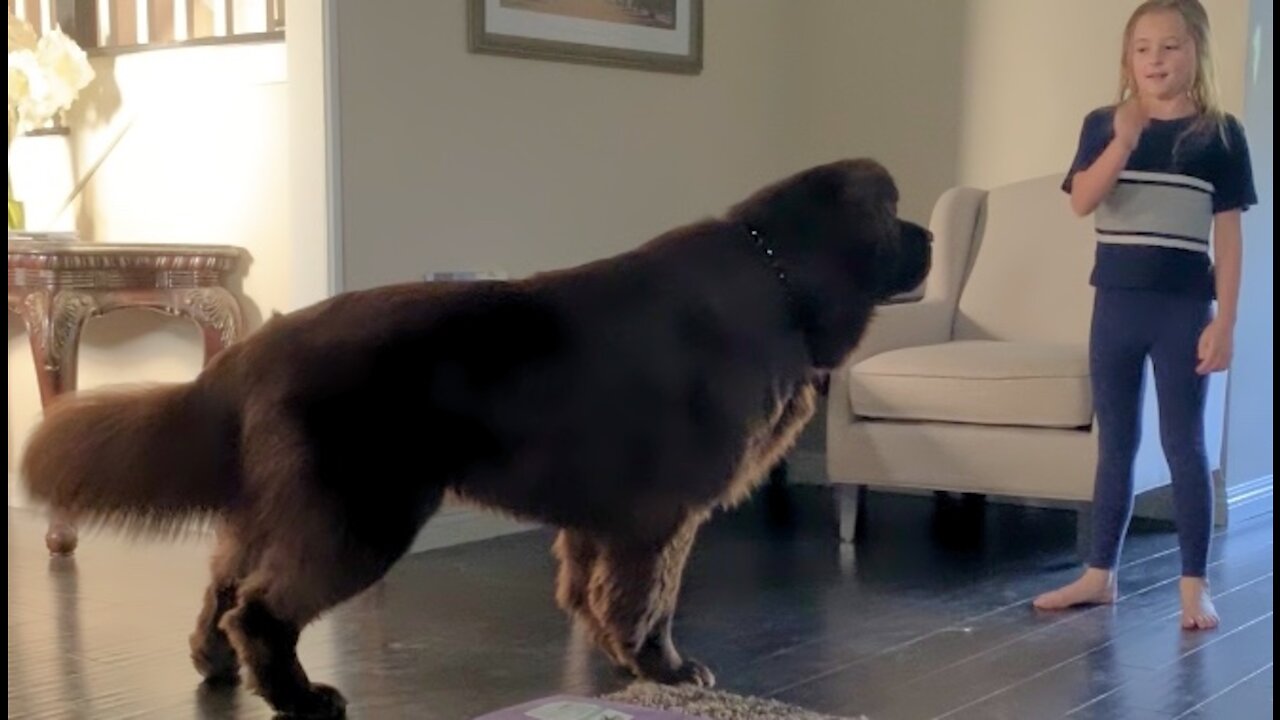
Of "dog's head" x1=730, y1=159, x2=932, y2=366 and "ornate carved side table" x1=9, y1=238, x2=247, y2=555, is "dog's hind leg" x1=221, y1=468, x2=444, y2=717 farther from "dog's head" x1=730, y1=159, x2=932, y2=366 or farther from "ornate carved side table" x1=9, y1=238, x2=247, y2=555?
"ornate carved side table" x1=9, y1=238, x2=247, y2=555

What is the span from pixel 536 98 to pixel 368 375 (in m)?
1.93

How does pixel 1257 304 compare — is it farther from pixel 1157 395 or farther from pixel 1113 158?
pixel 1113 158

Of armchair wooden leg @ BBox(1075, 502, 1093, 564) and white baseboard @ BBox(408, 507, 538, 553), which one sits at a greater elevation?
armchair wooden leg @ BBox(1075, 502, 1093, 564)

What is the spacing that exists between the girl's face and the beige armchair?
0.78 meters

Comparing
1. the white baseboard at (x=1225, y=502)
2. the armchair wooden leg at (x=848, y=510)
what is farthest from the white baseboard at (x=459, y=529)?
the white baseboard at (x=1225, y=502)

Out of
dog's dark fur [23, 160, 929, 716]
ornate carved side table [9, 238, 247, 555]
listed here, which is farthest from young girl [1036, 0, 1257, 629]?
ornate carved side table [9, 238, 247, 555]

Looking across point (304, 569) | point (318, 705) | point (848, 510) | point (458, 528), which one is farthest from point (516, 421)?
point (848, 510)

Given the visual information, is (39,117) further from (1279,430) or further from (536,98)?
(1279,430)

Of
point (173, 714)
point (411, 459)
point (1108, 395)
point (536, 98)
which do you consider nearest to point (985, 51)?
point (536, 98)

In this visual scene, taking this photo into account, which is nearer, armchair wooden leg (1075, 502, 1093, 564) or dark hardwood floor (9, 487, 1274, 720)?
A: dark hardwood floor (9, 487, 1274, 720)

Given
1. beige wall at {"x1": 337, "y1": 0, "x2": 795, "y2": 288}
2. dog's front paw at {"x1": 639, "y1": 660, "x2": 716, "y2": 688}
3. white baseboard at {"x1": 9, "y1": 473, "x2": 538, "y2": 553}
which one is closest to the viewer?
dog's front paw at {"x1": 639, "y1": 660, "x2": 716, "y2": 688}

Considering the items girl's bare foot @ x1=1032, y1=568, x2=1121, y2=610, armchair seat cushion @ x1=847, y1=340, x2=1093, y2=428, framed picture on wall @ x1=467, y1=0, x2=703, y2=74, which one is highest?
framed picture on wall @ x1=467, y1=0, x2=703, y2=74

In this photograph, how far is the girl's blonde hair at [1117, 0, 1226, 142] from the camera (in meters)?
2.81

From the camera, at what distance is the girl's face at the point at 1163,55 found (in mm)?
2791
